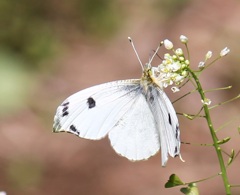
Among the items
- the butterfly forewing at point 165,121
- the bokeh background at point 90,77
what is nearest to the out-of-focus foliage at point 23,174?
the bokeh background at point 90,77

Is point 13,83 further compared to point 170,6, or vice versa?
point 170,6

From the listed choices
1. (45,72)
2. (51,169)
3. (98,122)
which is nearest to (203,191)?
(51,169)

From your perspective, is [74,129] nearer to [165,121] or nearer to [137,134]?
[137,134]

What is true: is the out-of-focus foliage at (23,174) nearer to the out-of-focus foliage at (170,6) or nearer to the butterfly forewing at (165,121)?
the out-of-focus foliage at (170,6)

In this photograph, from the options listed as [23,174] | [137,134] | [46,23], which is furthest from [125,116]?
[46,23]

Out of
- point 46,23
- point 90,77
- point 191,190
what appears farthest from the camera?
point 46,23

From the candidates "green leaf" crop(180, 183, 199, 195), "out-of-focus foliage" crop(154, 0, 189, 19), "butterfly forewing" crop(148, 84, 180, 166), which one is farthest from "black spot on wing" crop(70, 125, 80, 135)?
"out-of-focus foliage" crop(154, 0, 189, 19)

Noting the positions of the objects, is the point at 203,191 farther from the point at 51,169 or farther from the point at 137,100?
the point at 137,100
